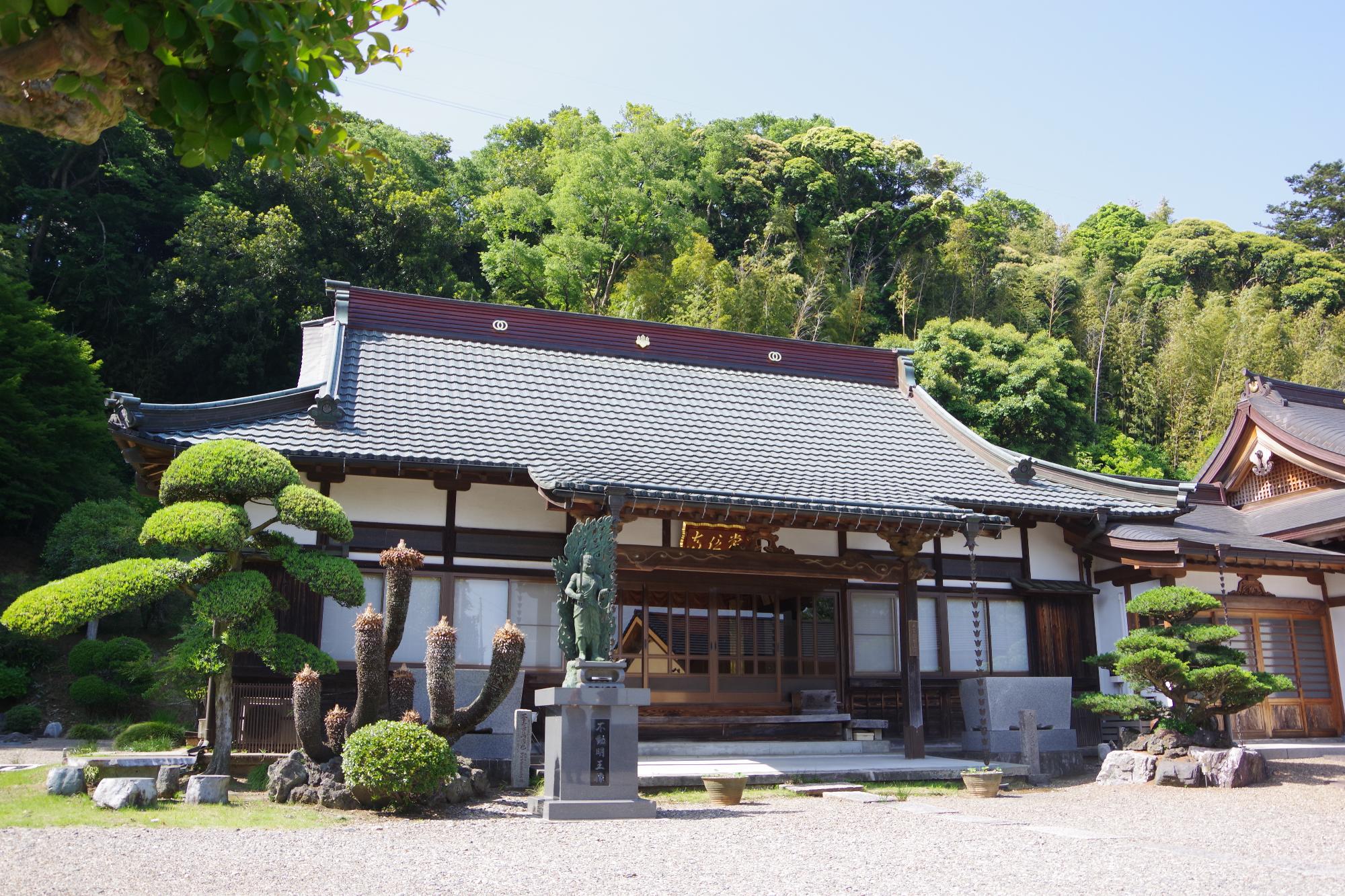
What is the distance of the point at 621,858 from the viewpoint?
22.3 feet

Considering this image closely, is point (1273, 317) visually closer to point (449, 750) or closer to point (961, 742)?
point (961, 742)

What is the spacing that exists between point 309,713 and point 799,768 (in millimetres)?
5505

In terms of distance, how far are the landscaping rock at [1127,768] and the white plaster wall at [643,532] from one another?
6.16 metres

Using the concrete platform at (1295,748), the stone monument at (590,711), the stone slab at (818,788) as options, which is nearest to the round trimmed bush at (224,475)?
the stone monument at (590,711)

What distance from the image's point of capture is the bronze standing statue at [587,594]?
9.45 meters

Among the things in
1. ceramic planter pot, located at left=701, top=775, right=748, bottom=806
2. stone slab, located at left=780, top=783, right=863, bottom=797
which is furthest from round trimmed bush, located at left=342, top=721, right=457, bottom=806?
stone slab, located at left=780, top=783, right=863, bottom=797

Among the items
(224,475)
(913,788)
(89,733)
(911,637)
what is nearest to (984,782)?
→ (913,788)

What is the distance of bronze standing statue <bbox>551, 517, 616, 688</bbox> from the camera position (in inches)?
372

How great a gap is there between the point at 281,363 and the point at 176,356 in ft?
8.97

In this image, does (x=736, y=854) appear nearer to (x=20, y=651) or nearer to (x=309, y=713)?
(x=309, y=713)

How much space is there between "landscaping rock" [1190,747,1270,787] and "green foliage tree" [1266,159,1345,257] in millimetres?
40708

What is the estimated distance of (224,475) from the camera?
31.7ft

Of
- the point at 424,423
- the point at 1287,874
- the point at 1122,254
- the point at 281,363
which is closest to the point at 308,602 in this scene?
the point at 424,423

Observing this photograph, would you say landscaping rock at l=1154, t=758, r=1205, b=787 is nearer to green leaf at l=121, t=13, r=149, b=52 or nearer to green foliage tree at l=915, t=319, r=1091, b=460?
green leaf at l=121, t=13, r=149, b=52
